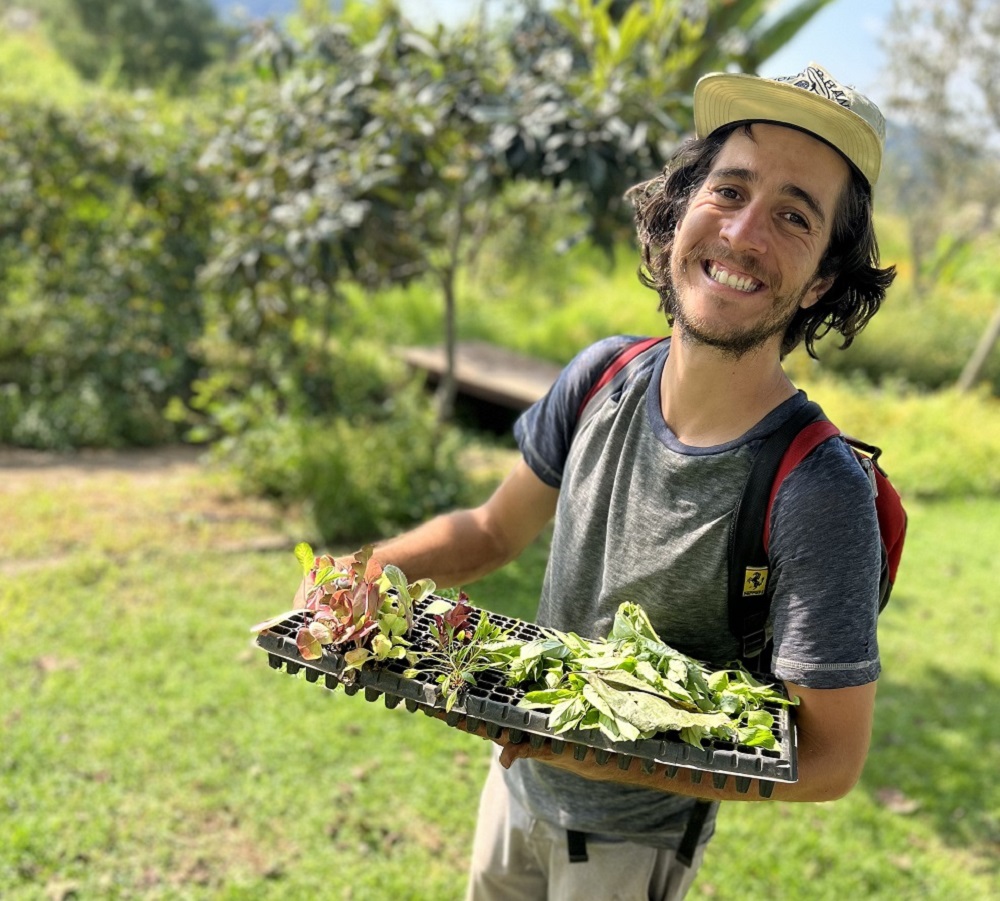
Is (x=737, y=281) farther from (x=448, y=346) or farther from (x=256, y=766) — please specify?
(x=448, y=346)

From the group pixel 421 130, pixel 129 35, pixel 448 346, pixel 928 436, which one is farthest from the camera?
pixel 129 35

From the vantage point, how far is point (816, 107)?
1447 mm

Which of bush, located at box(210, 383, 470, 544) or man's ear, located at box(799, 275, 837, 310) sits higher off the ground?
man's ear, located at box(799, 275, 837, 310)

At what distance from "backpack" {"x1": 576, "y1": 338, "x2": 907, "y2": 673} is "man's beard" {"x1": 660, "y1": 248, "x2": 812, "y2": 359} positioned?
136mm

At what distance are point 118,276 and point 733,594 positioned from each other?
708 centimetres

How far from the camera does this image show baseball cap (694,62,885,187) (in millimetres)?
1440

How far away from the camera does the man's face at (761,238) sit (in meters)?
1.50

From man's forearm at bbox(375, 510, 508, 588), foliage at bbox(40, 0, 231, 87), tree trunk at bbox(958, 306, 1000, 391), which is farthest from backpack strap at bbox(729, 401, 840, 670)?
foliage at bbox(40, 0, 231, 87)

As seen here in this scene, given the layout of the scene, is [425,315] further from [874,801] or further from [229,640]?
[874,801]

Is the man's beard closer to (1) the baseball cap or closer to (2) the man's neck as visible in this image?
(2) the man's neck

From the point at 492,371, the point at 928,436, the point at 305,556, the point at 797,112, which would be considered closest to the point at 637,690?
the point at 305,556

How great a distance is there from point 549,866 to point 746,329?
1.15 m

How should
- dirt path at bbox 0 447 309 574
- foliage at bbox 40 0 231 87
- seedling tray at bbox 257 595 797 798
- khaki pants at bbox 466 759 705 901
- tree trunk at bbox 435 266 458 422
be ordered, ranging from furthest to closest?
foliage at bbox 40 0 231 87 → tree trunk at bbox 435 266 458 422 → dirt path at bbox 0 447 309 574 → khaki pants at bbox 466 759 705 901 → seedling tray at bbox 257 595 797 798

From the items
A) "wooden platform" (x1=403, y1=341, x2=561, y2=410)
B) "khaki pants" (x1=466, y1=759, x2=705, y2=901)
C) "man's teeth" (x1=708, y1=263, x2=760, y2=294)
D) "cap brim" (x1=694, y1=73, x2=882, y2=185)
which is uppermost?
"cap brim" (x1=694, y1=73, x2=882, y2=185)
